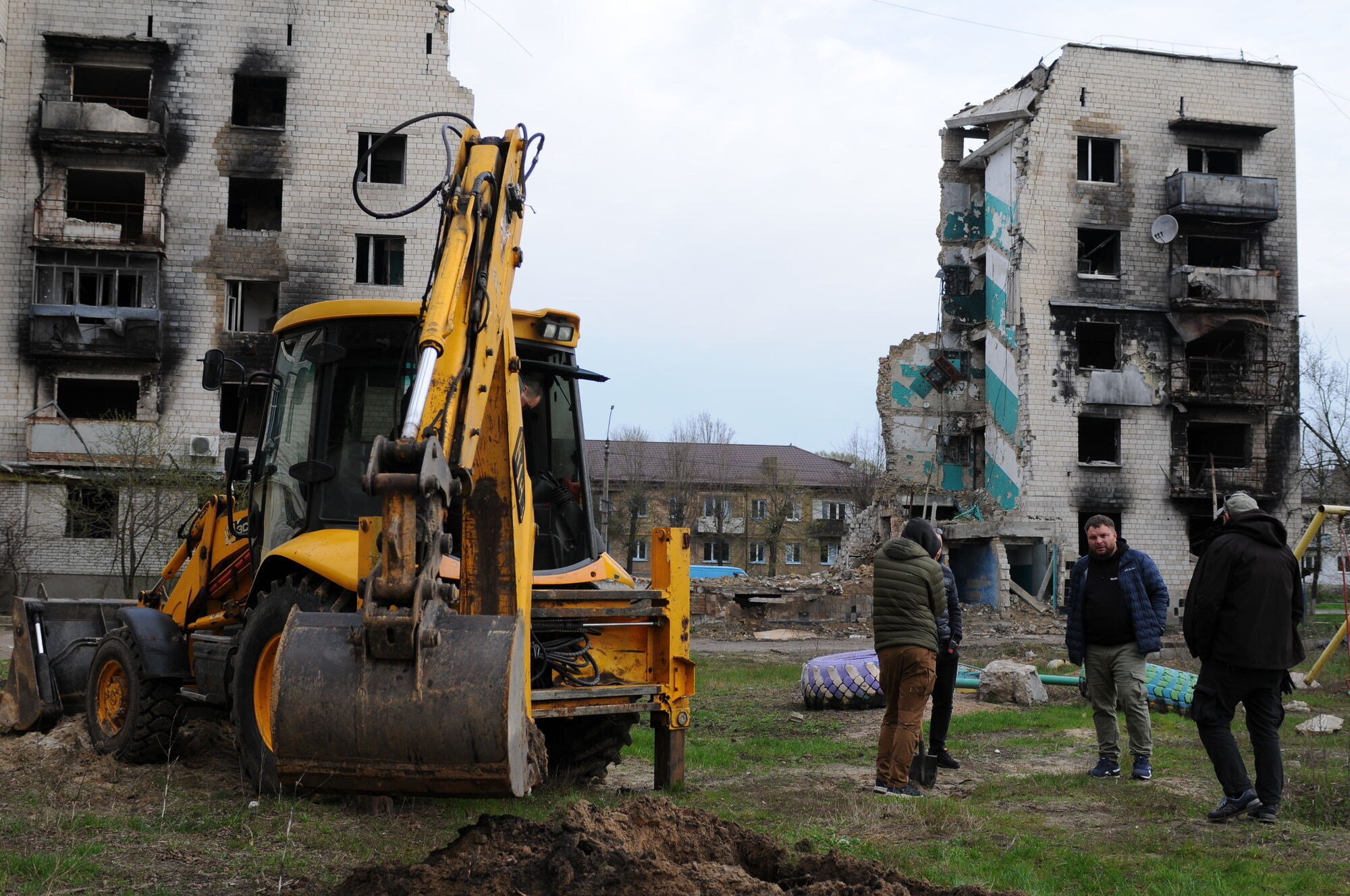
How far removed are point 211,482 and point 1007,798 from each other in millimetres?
27313

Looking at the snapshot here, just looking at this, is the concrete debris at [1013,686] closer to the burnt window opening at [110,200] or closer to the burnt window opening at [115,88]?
the burnt window opening at [110,200]

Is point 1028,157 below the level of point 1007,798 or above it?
above

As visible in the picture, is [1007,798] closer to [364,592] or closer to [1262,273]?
[364,592]

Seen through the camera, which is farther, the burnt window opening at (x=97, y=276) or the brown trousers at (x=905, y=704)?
the burnt window opening at (x=97, y=276)

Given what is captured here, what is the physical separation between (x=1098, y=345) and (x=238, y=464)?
38331 millimetres

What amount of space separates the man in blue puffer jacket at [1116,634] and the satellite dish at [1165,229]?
108 feet

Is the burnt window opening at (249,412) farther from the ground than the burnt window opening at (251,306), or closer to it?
closer to it

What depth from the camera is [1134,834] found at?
657 centimetres

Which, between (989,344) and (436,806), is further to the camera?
(989,344)

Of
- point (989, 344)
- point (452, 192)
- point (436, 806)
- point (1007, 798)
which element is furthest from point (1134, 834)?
point (989, 344)

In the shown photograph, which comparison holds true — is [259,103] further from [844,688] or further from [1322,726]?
[1322,726]

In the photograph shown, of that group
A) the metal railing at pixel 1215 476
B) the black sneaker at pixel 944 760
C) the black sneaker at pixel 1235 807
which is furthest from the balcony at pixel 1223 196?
the black sneaker at pixel 1235 807

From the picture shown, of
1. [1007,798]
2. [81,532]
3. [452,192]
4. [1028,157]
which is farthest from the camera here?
[1028,157]

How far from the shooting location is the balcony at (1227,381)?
128 ft
